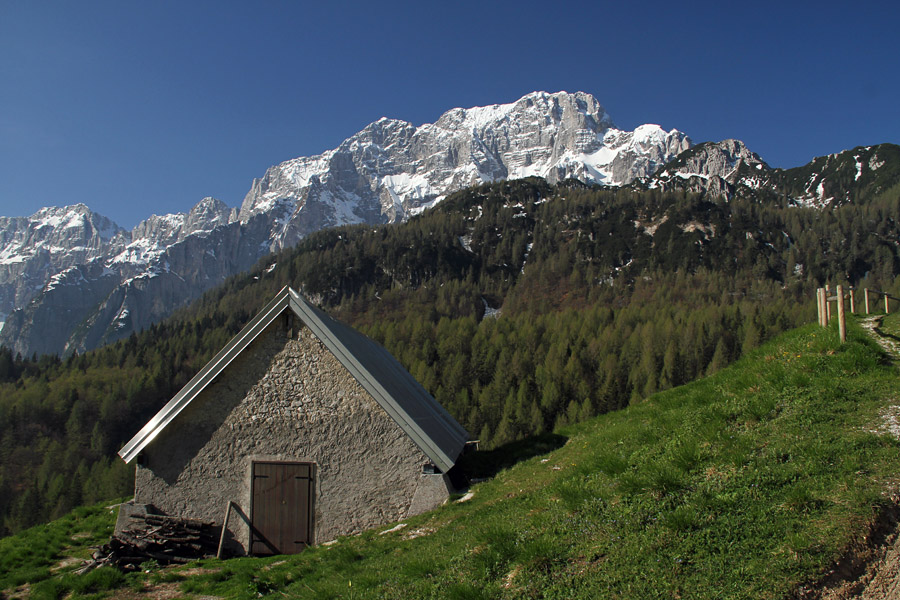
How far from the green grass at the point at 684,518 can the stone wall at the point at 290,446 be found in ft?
7.13

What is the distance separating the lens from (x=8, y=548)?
53.4 feet

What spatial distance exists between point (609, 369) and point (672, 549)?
386 feet

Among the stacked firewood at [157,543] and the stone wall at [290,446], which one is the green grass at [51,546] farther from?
the stone wall at [290,446]

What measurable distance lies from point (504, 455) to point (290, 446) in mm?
8255

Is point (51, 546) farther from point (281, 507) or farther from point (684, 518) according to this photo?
point (684, 518)

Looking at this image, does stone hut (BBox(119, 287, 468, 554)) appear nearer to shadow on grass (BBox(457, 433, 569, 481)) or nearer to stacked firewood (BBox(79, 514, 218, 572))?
stacked firewood (BBox(79, 514, 218, 572))

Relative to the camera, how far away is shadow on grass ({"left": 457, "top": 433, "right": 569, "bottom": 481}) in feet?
58.7

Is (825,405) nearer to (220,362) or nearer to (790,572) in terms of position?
(790,572)

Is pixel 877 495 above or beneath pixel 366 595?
above

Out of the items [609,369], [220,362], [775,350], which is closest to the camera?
[775,350]

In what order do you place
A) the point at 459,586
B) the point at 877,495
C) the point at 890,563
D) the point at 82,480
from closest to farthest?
the point at 890,563 < the point at 877,495 < the point at 459,586 < the point at 82,480

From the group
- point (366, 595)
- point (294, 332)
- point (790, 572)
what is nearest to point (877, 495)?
point (790, 572)

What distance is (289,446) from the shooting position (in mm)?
15289

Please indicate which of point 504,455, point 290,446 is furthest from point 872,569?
point 504,455
